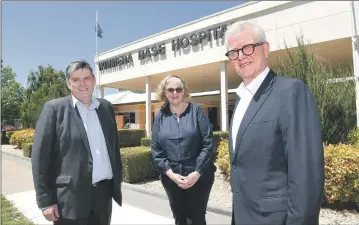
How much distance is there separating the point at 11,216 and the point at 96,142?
147 inches

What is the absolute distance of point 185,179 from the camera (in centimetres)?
304

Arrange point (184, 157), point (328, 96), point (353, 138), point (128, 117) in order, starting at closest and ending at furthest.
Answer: point (184, 157) < point (328, 96) < point (353, 138) < point (128, 117)

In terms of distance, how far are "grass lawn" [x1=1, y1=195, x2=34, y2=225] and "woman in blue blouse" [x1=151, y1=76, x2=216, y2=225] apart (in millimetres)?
3061

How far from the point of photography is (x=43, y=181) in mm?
2488

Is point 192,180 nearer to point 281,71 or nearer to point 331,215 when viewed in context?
point 331,215

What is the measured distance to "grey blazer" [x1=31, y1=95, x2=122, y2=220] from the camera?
2.50 m

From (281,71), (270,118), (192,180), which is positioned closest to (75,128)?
(192,180)

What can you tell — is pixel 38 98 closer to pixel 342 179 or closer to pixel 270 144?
pixel 342 179

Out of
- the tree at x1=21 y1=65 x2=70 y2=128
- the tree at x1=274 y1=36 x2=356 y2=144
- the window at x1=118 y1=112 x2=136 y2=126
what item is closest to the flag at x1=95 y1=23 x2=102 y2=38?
the tree at x1=21 y1=65 x2=70 y2=128

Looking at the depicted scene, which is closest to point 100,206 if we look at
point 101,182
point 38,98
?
point 101,182

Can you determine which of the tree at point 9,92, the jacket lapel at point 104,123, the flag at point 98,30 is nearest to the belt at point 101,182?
the jacket lapel at point 104,123

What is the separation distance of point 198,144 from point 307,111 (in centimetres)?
175

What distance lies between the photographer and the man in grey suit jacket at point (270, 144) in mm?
1503

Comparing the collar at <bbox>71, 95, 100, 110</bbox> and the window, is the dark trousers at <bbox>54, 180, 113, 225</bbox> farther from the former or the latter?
the window
